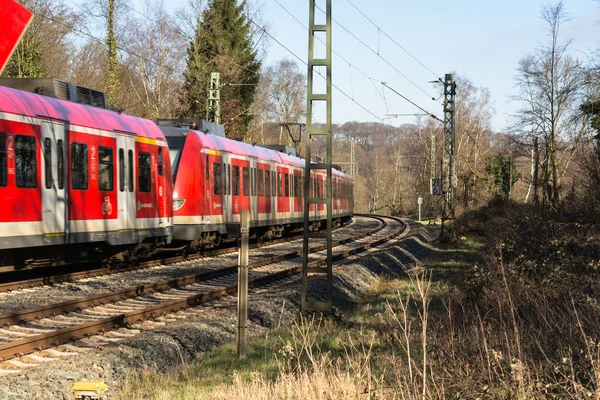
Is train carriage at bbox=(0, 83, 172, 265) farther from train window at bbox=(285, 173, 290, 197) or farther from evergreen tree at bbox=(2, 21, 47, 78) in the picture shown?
evergreen tree at bbox=(2, 21, 47, 78)

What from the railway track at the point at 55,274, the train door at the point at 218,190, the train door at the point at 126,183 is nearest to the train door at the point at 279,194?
the train door at the point at 218,190

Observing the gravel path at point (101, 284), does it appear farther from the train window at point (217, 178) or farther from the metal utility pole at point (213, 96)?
the metal utility pole at point (213, 96)

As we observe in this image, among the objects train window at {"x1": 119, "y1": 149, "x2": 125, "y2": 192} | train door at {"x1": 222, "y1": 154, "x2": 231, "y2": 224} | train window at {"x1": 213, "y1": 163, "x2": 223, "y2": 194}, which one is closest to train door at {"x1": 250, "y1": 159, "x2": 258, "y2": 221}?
train door at {"x1": 222, "y1": 154, "x2": 231, "y2": 224}

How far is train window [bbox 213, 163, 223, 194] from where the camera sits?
21141 mm

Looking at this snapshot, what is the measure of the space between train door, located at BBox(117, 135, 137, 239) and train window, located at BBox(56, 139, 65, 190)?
2035 millimetres

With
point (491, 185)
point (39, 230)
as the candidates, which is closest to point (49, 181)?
point (39, 230)

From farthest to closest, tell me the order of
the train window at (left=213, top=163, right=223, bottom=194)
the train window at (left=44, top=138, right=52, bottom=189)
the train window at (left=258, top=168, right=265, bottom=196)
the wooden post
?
the train window at (left=258, top=168, right=265, bottom=196), the train window at (left=213, top=163, right=223, bottom=194), the train window at (left=44, top=138, right=52, bottom=189), the wooden post

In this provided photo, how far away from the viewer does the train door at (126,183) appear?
52.2 feet

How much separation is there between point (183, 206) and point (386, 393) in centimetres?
1410

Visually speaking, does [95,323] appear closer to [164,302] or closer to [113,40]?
[164,302]

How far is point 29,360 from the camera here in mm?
8023

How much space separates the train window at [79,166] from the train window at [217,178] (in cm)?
660

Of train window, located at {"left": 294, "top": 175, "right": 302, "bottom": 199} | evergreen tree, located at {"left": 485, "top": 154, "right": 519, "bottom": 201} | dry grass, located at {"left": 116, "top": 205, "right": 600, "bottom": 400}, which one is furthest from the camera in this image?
evergreen tree, located at {"left": 485, "top": 154, "right": 519, "bottom": 201}

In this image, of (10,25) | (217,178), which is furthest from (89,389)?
(217,178)
